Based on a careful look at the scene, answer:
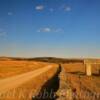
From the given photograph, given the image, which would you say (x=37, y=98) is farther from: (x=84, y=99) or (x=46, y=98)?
(x=84, y=99)

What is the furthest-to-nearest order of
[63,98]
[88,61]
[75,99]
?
[88,61] → [75,99] → [63,98]

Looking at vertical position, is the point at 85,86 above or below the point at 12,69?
below

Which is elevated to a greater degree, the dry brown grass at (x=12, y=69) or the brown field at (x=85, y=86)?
the dry brown grass at (x=12, y=69)

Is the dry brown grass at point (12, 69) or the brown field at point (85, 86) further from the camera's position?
the dry brown grass at point (12, 69)

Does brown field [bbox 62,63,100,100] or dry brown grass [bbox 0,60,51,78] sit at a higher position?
dry brown grass [bbox 0,60,51,78]

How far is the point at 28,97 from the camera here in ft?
57.2

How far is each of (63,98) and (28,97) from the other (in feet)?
20.7

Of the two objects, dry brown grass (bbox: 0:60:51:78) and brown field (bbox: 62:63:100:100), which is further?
dry brown grass (bbox: 0:60:51:78)

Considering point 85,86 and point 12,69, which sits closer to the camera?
point 85,86

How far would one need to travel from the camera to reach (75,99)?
15.6 metres

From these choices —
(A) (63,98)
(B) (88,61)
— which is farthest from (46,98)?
(B) (88,61)

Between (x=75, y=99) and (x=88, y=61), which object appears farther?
(x=88, y=61)

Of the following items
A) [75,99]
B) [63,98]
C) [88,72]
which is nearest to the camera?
[63,98]

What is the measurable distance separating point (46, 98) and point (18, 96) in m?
2.19
